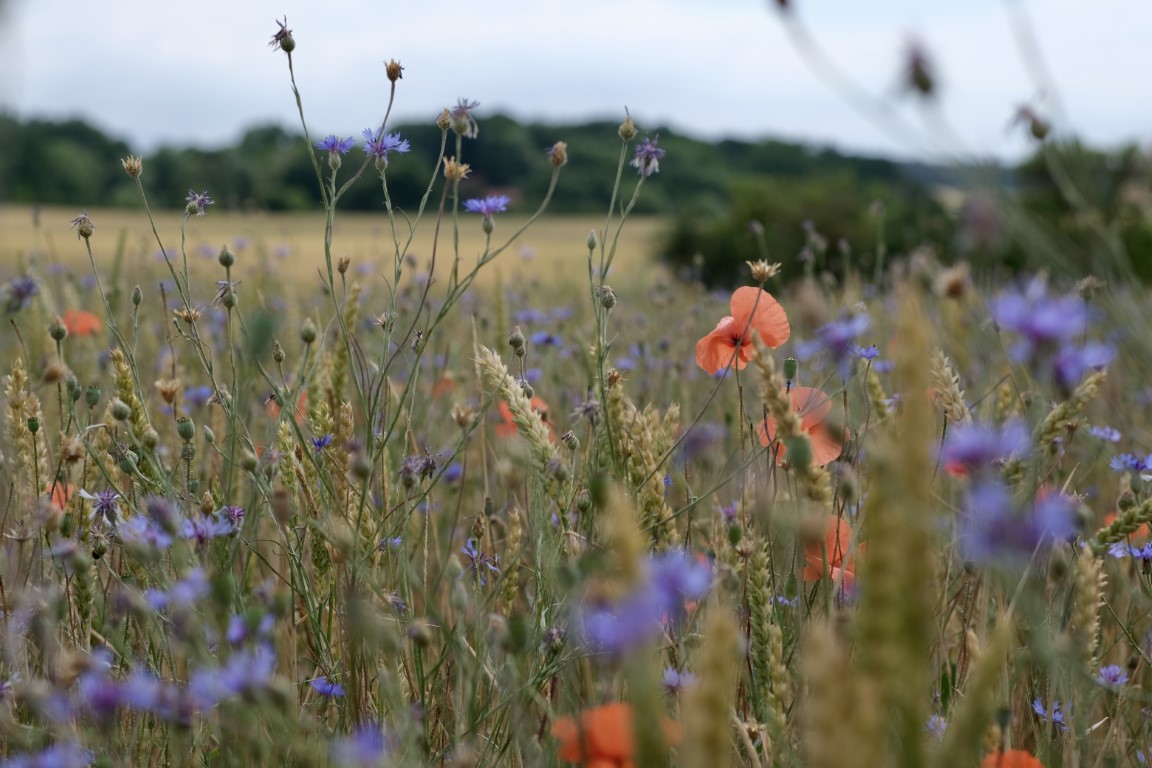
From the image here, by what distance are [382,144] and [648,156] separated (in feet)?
1.76

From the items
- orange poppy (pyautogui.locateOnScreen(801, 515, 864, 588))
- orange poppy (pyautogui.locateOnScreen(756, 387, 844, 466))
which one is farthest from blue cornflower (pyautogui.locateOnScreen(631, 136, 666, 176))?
orange poppy (pyautogui.locateOnScreen(801, 515, 864, 588))

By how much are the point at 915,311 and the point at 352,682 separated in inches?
31.4

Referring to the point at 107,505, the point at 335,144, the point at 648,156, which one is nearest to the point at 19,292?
the point at 107,505

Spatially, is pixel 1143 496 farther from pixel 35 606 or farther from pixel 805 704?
pixel 35 606

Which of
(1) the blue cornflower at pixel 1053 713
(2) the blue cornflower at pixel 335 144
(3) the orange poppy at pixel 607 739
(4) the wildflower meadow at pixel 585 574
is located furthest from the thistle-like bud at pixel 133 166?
(1) the blue cornflower at pixel 1053 713

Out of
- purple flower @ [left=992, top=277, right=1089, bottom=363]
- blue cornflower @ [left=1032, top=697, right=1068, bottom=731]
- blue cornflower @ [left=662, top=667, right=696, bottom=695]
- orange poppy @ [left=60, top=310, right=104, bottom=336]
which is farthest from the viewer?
orange poppy @ [left=60, top=310, right=104, bottom=336]

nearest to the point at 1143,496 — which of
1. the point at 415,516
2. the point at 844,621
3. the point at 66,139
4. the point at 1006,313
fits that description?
the point at 844,621

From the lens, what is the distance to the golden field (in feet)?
16.6

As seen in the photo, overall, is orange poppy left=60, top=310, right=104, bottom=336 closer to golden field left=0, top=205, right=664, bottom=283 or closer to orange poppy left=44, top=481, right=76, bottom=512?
golden field left=0, top=205, right=664, bottom=283

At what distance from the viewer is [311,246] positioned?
61.3ft

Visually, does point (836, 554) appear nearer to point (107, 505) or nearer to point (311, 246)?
point (107, 505)

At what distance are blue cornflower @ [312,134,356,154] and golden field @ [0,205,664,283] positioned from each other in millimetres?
205

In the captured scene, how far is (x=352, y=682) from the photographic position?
1124 mm

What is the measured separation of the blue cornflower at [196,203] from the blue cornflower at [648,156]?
85 centimetres
